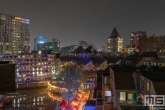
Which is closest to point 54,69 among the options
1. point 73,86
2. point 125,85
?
point 73,86

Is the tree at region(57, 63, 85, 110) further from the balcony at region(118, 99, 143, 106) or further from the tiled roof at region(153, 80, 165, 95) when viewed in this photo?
the tiled roof at region(153, 80, 165, 95)

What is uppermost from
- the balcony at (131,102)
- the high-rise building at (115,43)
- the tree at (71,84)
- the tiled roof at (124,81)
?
the high-rise building at (115,43)

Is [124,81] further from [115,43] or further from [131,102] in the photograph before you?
[115,43]

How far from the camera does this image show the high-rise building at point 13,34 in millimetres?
98938

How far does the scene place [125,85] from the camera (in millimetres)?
16000

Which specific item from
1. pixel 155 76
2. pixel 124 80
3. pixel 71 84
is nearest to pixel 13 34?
pixel 71 84

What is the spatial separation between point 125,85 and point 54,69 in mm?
55850

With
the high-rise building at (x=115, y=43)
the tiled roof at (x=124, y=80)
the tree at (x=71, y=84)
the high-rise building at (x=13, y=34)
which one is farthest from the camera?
the high-rise building at (x=115, y=43)

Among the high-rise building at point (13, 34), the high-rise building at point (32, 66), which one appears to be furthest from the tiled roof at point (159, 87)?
the high-rise building at point (13, 34)

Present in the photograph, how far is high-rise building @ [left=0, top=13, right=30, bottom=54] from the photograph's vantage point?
325ft

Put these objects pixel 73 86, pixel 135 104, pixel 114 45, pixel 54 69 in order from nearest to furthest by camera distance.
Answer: pixel 135 104
pixel 73 86
pixel 54 69
pixel 114 45

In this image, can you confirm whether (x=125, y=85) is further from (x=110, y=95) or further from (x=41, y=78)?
(x=41, y=78)

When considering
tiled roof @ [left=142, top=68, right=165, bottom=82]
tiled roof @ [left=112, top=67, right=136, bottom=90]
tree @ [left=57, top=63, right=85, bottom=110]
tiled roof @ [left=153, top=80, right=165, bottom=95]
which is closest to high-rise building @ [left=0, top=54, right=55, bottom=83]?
tree @ [left=57, top=63, right=85, bottom=110]

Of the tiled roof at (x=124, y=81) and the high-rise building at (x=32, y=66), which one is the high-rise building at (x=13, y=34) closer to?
the high-rise building at (x=32, y=66)
